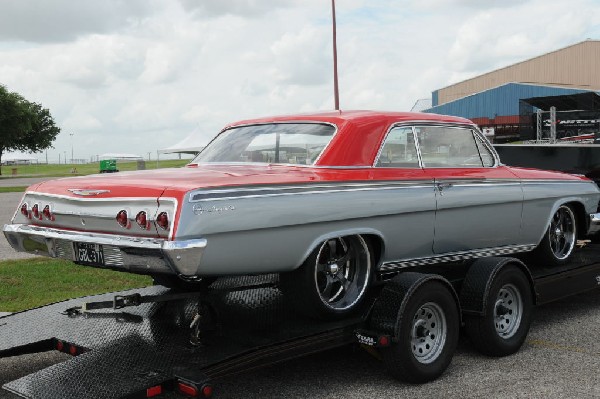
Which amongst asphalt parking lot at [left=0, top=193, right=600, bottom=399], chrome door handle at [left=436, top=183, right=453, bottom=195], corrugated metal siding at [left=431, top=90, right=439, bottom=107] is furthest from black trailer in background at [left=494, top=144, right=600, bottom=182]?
corrugated metal siding at [left=431, top=90, right=439, bottom=107]

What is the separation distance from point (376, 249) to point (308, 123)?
1.08 m

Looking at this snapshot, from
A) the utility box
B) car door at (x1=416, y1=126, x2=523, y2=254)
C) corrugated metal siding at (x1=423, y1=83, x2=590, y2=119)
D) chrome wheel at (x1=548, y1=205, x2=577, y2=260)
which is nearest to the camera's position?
car door at (x1=416, y1=126, x2=523, y2=254)

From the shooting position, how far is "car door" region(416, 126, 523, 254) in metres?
5.36

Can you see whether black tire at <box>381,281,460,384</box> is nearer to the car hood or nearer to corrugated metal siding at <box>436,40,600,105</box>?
the car hood

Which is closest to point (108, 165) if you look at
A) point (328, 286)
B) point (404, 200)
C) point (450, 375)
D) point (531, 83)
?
point (531, 83)

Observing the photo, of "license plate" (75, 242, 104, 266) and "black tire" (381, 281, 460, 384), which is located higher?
"license plate" (75, 242, 104, 266)

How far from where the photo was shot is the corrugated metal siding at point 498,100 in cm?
4747

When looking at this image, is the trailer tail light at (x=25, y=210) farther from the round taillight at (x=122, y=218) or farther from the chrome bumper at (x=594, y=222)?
the chrome bumper at (x=594, y=222)

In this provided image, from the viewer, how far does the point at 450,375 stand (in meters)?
4.93

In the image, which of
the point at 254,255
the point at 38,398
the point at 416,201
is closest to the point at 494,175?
the point at 416,201

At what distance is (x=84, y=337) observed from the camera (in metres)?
4.51

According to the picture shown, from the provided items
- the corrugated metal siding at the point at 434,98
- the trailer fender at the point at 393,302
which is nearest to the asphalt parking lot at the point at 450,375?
the trailer fender at the point at 393,302

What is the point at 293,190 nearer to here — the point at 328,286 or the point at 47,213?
the point at 328,286

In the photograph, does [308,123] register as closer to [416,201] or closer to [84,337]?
[416,201]
